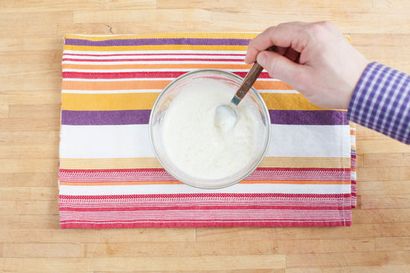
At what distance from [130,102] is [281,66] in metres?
0.32

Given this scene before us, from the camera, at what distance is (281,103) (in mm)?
890

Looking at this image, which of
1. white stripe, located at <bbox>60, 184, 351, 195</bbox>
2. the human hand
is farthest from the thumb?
white stripe, located at <bbox>60, 184, 351, 195</bbox>

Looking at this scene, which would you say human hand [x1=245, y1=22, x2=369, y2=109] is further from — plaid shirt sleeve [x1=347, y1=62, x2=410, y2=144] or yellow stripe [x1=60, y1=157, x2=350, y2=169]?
yellow stripe [x1=60, y1=157, x2=350, y2=169]

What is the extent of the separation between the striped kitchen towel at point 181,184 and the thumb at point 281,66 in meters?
0.16

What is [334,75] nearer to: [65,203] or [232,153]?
[232,153]

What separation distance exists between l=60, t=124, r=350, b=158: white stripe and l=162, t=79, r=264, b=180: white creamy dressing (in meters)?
0.07

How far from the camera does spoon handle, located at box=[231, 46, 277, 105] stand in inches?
29.9

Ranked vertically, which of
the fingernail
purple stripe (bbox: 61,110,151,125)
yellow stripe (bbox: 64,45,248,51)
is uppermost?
the fingernail

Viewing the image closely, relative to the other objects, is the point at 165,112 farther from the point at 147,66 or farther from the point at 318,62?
the point at 318,62

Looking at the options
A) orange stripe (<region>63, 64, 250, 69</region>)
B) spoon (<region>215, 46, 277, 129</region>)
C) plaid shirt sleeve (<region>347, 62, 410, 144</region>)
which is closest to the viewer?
plaid shirt sleeve (<region>347, 62, 410, 144</region>)

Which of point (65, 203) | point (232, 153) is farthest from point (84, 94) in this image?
point (232, 153)

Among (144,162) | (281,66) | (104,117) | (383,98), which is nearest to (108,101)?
(104,117)

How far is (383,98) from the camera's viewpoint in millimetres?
683

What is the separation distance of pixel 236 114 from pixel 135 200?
0.26 metres
